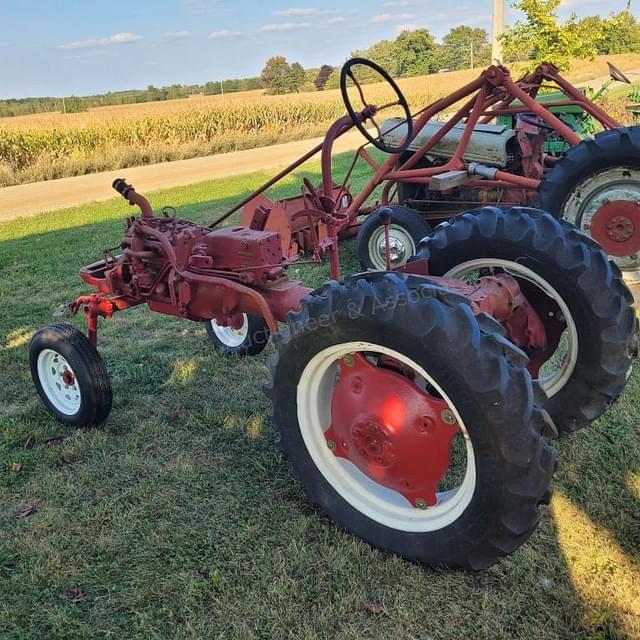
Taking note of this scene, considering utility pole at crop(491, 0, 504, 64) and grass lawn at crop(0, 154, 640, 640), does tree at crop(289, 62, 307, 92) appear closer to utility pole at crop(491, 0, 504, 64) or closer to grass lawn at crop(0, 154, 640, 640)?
utility pole at crop(491, 0, 504, 64)

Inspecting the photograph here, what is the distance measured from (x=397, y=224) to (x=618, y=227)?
1.92 meters

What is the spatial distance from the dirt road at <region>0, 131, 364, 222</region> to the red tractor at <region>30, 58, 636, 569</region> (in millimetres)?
9389

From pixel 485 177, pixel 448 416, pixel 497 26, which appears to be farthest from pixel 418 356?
pixel 497 26

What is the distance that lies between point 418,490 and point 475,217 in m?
1.23

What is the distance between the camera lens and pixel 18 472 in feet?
9.91

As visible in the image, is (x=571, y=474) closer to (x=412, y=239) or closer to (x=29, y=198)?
(x=412, y=239)

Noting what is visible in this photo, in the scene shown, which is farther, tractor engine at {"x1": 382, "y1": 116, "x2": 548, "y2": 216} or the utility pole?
the utility pole

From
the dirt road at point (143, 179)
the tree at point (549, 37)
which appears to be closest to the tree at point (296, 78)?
the dirt road at point (143, 179)

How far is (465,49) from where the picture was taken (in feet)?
220

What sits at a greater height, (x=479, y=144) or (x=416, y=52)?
(x=416, y=52)

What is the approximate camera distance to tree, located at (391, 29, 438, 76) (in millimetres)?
55500

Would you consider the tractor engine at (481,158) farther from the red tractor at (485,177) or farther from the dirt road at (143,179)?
the dirt road at (143,179)

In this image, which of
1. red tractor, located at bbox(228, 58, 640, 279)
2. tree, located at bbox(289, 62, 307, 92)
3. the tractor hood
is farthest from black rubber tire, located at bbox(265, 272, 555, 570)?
tree, located at bbox(289, 62, 307, 92)

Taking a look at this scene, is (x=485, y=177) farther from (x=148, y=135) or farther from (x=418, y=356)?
(x=148, y=135)
